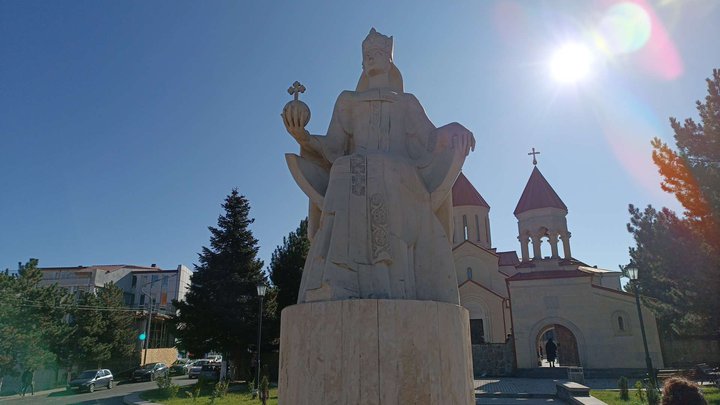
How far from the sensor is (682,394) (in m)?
2.47

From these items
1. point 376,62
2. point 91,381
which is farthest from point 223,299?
point 376,62

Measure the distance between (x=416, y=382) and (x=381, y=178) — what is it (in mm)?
1650

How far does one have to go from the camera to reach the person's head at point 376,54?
16.2ft

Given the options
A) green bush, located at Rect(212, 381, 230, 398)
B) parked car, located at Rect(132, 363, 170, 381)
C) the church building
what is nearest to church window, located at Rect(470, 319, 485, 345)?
the church building

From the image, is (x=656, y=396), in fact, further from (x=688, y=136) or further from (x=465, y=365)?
(x=465, y=365)

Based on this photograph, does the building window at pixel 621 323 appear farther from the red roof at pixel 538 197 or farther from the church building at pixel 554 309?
the red roof at pixel 538 197

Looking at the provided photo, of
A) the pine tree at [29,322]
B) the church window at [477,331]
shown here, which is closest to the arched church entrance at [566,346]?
the church window at [477,331]

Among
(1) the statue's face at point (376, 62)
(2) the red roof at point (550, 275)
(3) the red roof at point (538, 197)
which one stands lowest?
(1) the statue's face at point (376, 62)

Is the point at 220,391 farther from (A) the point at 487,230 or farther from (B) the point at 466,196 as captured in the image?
(A) the point at 487,230

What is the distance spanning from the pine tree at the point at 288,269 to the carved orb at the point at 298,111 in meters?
21.4

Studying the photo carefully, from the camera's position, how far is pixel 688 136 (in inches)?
545

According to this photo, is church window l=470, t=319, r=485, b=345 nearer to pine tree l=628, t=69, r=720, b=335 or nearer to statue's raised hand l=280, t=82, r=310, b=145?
pine tree l=628, t=69, r=720, b=335

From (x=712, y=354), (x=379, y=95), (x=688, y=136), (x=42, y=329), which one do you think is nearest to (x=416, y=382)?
(x=379, y=95)

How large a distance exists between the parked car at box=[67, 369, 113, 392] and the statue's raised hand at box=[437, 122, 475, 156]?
2576 cm
